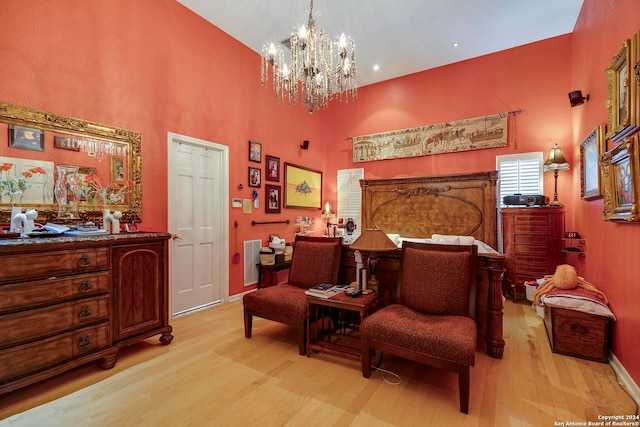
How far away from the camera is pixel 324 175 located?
645cm

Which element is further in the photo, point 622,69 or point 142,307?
point 142,307

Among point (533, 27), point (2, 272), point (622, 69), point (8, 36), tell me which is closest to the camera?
point (2, 272)

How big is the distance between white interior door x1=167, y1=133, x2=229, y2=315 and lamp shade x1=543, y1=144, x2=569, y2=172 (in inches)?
184

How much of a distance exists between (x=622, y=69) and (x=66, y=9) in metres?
4.84

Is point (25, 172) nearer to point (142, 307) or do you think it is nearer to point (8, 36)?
point (8, 36)

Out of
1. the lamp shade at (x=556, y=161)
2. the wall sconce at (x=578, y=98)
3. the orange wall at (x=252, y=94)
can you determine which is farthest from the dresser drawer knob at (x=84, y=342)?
the wall sconce at (x=578, y=98)

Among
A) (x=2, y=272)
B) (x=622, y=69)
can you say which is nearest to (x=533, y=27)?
(x=622, y=69)

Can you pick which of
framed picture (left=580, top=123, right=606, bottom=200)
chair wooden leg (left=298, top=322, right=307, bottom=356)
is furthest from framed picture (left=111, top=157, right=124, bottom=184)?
framed picture (left=580, top=123, right=606, bottom=200)

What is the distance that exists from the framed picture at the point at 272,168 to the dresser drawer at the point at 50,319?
3.05 m

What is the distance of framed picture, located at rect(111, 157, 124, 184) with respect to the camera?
298 cm

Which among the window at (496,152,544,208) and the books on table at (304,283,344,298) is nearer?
the books on table at (304,283,344,298)

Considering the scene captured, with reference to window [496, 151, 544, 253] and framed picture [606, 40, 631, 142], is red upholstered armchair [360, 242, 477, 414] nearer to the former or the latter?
framed picture [606, 40, 631, 142]

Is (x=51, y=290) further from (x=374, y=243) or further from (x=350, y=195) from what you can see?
(x=350, y=195)

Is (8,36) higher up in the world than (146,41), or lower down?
lower down
